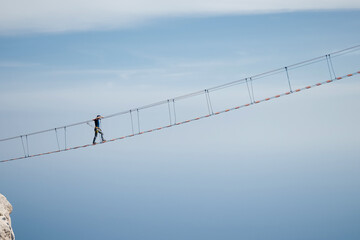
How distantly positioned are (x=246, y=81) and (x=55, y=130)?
1265 centimetres

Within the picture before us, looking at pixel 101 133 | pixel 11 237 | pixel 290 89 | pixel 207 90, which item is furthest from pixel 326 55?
pixel 11 237

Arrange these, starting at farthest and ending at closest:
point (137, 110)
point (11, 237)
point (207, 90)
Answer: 1. point (137, 110)
2. point (207, 90)
3. point (11, 237)

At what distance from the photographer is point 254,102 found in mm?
17906

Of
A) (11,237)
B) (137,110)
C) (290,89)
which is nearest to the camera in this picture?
(11,237)

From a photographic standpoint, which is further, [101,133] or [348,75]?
[101,133]

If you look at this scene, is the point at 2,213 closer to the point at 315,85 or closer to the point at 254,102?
the point at 254,102

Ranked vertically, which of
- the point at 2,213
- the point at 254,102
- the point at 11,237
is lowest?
the point at 11,237

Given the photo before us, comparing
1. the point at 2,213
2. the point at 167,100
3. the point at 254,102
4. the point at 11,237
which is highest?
the point at 167,100

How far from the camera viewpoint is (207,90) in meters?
19.4

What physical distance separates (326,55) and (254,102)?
4801 mm

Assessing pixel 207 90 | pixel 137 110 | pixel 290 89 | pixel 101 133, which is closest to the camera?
pixel 290 89

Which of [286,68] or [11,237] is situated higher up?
[286,68]

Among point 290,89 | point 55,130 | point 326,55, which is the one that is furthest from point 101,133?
point 326,55

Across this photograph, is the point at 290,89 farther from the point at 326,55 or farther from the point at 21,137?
the point at 21,137
